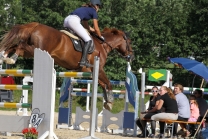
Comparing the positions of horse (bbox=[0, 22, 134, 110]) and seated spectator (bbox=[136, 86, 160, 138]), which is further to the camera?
seated spectator (bbox=[136, 86, 160, 138])

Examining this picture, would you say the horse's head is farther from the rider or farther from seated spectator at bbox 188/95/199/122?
seated spectator at bbox 188/95/199/122

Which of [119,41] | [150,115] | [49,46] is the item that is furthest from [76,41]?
[150,115]

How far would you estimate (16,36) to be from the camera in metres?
9.48

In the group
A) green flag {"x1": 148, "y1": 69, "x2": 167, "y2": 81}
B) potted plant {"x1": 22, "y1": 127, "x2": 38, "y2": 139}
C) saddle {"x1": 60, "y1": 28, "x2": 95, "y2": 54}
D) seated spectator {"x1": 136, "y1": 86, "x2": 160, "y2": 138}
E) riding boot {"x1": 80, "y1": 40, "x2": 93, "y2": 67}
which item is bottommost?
potted plant {"x1": 22, "y1": 127, "x2": 38, "y2": 139}

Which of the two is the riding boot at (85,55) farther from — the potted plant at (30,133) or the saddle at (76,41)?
the potted plant at (30,133)

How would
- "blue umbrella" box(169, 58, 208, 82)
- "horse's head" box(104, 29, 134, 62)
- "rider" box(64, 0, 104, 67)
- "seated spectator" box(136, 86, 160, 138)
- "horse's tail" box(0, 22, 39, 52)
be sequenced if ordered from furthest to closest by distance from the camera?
"horse's head" box(104, 29, 134, 62)
"seated spectator" box(136, 86, 160, 138)
"blue umbrella" box(169, 58, 208, 82)
"rider" box(64, 0, 104, 67)
"horse's tail" box(0, 22, 39, 52)

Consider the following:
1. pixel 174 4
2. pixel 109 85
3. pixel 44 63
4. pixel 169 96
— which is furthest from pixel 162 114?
pixel 174 4

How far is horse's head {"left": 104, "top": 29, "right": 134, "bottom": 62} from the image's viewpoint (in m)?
11.5

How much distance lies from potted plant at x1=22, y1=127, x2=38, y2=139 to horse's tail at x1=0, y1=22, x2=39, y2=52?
2.06 meters

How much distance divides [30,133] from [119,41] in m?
4.46

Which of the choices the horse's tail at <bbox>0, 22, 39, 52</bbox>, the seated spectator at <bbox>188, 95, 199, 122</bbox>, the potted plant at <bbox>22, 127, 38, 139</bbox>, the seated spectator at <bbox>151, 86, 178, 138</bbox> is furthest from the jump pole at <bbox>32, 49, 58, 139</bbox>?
the seated spectator at <bbox>188, 95, 199, 122</bbox>

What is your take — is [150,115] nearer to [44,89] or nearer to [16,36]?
[16,36]

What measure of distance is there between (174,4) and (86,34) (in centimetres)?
1837

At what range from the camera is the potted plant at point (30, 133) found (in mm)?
7547
